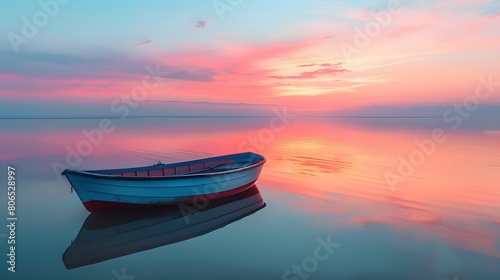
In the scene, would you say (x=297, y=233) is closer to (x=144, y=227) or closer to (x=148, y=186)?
(x=144, y=227)

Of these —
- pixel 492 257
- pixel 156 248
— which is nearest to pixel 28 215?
pixel 156 248

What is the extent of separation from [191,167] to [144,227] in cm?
441

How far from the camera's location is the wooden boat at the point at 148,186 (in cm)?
1040

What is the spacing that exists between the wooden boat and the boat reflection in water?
377 millimetres

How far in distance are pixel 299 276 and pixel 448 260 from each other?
3.72 meters

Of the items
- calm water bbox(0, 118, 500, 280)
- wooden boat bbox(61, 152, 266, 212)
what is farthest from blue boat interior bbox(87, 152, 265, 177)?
calm water bbox(0, 118, 500, 280)

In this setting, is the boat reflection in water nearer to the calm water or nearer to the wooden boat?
the calm water

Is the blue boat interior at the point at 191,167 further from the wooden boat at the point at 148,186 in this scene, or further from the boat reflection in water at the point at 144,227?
the boat reflection in water at the point at 144,227

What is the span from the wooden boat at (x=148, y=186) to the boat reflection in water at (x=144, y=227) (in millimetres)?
377

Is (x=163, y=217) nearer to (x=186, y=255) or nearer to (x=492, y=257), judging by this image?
(x=186, y=255)

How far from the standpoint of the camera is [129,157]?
24297 mm

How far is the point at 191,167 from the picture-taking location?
14.5m

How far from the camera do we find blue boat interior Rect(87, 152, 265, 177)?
12.4 meters

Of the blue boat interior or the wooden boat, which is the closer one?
the wooden boat
